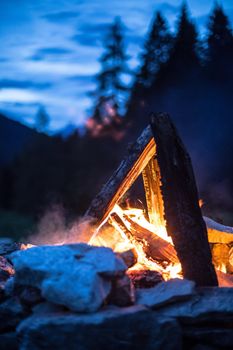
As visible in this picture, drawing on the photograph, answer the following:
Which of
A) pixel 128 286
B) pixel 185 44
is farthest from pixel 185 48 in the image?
pixel 128 286

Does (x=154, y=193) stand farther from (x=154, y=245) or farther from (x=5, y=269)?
(x=5, y=269)

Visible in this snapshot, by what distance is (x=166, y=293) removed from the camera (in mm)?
3148

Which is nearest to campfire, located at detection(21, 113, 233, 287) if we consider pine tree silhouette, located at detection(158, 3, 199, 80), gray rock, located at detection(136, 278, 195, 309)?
gray rock, located at detection(136, 278, 195, 309)

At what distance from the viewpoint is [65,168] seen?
17844 mm

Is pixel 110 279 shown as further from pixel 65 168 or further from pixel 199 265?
pixel 65 168

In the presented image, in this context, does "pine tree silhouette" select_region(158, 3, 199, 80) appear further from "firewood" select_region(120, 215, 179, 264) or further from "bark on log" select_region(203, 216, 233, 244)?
"firewood" select_region(120, 215, 179, 264)

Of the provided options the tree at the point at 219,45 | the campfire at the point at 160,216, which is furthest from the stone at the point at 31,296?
the tree at the point at 219,45

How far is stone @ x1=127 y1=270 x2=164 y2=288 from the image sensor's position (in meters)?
3.68

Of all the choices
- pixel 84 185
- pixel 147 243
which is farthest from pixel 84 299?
pixel 84 185

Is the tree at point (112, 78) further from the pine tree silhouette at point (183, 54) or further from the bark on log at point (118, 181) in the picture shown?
the bark on log at point (118, 181)

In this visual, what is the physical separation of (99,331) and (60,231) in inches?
103

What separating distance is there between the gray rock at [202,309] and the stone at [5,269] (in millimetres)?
1589

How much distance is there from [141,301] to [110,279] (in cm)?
29

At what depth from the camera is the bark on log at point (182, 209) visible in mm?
3541
